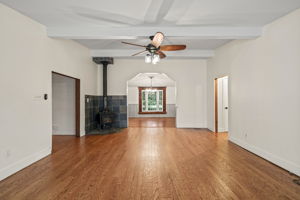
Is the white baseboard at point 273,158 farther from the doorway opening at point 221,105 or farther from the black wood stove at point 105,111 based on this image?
the black wood stove at point 105,111

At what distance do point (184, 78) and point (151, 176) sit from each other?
486cm

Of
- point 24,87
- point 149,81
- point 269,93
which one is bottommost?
point 269,93

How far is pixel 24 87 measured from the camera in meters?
3.09

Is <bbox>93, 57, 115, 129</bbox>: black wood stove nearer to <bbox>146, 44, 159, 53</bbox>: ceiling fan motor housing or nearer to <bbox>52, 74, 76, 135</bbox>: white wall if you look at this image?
<bbox>52, 74, 76, 135</bbox>: white wall

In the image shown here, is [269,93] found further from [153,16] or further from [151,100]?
[151,100]

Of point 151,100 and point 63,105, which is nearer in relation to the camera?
point 63,105

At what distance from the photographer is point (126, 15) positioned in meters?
3.16

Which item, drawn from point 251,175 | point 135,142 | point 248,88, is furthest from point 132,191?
point 248,88

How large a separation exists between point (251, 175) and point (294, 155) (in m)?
0.81

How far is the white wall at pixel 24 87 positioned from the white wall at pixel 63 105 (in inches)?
59.7

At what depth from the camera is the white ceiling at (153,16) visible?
2.76m

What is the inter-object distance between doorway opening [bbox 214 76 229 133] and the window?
5669 millimetres

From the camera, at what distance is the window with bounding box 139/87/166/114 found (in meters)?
11.7

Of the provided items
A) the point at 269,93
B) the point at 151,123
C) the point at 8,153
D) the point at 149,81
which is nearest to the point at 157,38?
the point at 269,93
